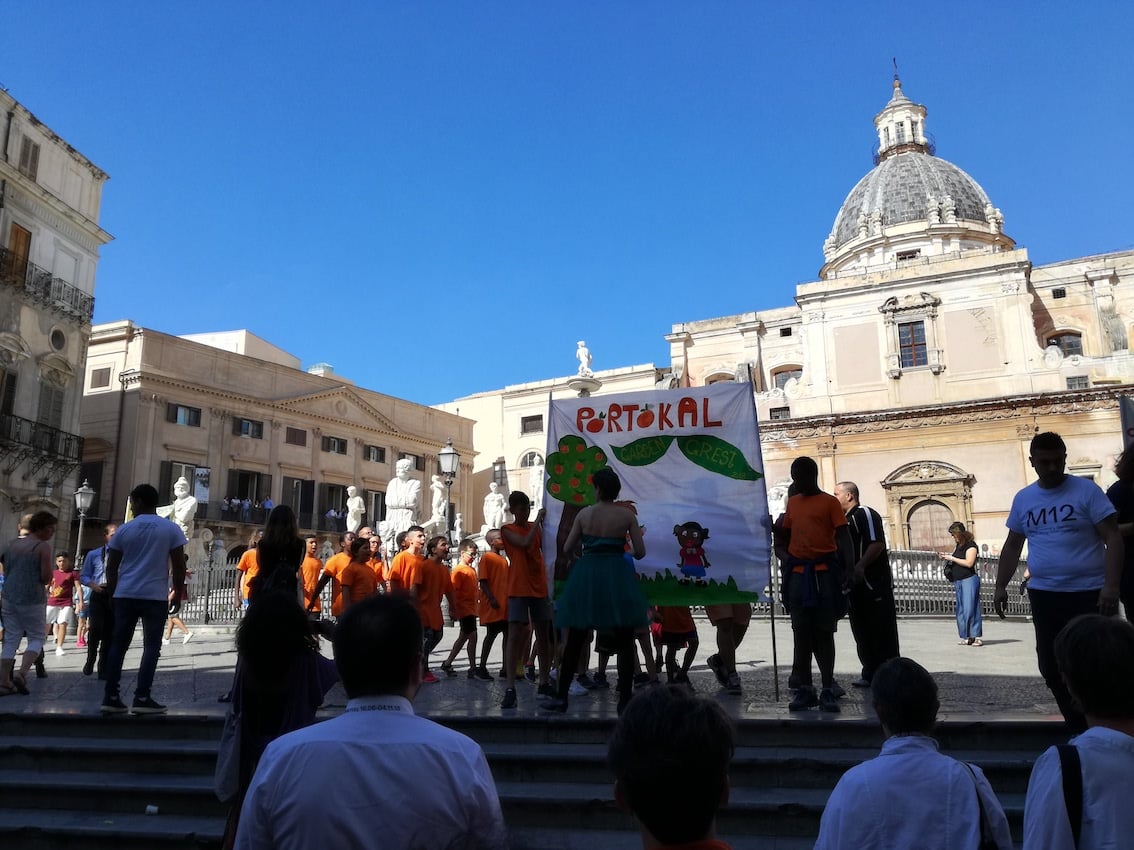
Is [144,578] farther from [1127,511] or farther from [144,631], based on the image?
[1127,511]

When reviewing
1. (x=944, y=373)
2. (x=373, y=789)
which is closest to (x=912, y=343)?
(x=944, y=373)

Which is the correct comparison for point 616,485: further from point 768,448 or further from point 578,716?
point 768,448

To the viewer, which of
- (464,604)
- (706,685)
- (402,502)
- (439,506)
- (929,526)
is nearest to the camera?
(706,685)

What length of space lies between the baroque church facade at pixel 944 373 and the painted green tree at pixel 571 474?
21.5m

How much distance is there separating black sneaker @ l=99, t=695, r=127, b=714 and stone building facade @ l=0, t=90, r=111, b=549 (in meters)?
24.8

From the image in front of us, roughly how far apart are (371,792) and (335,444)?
45.0 metres

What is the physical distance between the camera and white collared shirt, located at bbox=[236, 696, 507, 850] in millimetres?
1952

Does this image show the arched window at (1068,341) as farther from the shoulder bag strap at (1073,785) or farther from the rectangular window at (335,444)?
the shoulder bag strap at (1073,785)

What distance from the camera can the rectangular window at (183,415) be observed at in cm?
3728

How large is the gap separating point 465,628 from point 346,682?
26.4 ft

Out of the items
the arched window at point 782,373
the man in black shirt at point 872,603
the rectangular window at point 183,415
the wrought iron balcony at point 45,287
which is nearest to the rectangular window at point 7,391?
the wrought iron balcony at point 45,287

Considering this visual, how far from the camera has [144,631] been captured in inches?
254

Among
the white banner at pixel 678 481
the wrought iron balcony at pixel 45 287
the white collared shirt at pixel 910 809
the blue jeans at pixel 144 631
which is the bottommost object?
the white collared shirt at pixel 910 809

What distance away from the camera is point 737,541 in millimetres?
7254
